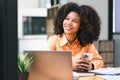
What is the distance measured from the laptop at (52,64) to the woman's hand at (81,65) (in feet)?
1.36

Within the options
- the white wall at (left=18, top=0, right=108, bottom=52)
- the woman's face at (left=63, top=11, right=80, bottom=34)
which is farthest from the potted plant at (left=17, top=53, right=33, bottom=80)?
the white wall at (left=18, top=0, right=108, bottom=52)

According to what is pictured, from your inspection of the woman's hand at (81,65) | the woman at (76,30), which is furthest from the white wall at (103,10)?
the woman's hand at (81,65)

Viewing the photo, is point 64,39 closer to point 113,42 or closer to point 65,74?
point 65,74

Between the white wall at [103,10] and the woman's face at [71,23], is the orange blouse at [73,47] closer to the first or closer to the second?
the woman's face at [71,23]

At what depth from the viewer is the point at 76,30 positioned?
1911 millimetres

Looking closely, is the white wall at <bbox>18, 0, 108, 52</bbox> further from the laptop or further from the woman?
the laptop

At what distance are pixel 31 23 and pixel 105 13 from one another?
1.64 m

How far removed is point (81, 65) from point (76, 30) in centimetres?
36

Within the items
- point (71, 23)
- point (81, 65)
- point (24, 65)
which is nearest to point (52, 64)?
point (24, 65)

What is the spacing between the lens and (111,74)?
1.56m

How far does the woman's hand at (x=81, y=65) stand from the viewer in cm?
161

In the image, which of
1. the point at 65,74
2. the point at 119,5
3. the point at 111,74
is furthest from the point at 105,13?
the point at 65,74

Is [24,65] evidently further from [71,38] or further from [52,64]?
[71,38]

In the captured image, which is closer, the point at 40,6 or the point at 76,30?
the point at 76,30
